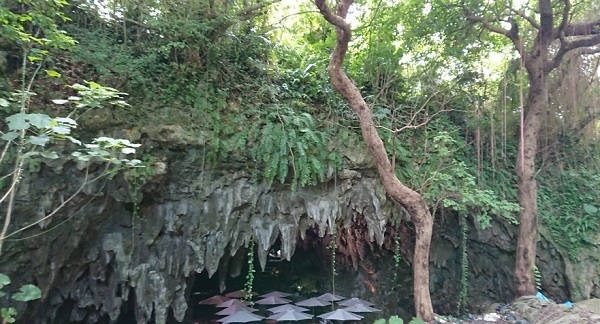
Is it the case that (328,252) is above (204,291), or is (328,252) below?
above

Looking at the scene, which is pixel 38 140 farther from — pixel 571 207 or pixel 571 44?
pixel 571 207

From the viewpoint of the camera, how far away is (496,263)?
9156 mm

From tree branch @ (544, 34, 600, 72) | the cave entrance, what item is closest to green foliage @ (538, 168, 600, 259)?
tree branch @ (544, 34, 600, 72)

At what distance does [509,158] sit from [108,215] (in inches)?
336

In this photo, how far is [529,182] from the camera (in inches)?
331

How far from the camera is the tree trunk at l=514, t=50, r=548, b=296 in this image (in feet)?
26.7

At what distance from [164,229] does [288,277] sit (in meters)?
4.56

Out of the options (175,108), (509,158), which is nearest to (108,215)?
(175,108)

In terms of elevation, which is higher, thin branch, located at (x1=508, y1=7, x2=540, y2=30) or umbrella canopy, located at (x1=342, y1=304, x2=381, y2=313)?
thin branch, located at (x1=508, y1=7, x2=540, y2=30)

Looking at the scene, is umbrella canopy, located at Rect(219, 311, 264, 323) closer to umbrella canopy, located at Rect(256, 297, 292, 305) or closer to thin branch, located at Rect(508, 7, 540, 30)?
umbrella canopy, located at Rect(256, 297, 292, 305)

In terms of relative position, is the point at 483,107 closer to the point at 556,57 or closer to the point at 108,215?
the point at 556,57

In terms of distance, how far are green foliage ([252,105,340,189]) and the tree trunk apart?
12.8ft

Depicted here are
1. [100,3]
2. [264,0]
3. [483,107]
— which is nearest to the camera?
[100,3]

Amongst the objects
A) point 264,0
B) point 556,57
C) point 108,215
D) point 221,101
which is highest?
point 264,0
